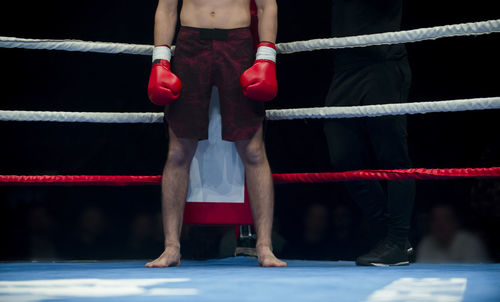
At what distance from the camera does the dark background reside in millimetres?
2936

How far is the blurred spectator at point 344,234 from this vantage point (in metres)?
2.96

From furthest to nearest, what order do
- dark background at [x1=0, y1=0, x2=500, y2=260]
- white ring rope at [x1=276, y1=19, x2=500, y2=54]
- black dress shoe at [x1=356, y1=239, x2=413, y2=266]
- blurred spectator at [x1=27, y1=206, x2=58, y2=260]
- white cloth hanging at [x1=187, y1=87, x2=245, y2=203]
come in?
blurred spectator at [x1=27, y1=206, x2=58, y2=260] → dark background at [x1=0, y1=0, x2=500, y2=260] → white cloth hanging at [x1=187, y1=87, x2=245, y2=203] → black dress shoe at [x1=356, y1=239, x2=413, y2=266] → white ring rope at [x1=276, y1=19, x2=500, y2=54]

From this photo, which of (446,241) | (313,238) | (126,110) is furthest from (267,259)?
(126,110)

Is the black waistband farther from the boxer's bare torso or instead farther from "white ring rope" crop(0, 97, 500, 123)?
"white ring rope" crop(0, 97, 500, 123)

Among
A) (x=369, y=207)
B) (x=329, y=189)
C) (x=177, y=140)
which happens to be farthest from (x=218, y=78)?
(x=329, y=189)

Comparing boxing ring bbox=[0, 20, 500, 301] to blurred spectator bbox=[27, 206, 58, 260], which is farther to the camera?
blurred spectator bbox=[27, 206, 58, 260]

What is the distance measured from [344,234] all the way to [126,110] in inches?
53.5

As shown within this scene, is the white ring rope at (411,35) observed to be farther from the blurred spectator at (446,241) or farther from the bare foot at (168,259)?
the blurred spectator at (446,241)

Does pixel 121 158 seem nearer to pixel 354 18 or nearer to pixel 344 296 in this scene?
pixel 354 18

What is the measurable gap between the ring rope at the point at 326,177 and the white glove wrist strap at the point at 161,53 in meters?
0.39

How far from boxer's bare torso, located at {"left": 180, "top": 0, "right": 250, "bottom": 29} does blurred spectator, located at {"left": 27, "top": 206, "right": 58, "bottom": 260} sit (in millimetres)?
1773

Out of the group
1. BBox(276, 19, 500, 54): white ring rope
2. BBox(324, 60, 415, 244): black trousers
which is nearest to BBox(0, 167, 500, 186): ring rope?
BBox(324, 60, 415, 244): black trousers

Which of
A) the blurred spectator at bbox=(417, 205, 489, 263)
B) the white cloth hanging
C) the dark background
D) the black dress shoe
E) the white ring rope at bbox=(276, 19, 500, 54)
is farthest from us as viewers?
the dark background

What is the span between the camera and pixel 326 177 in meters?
1.82
